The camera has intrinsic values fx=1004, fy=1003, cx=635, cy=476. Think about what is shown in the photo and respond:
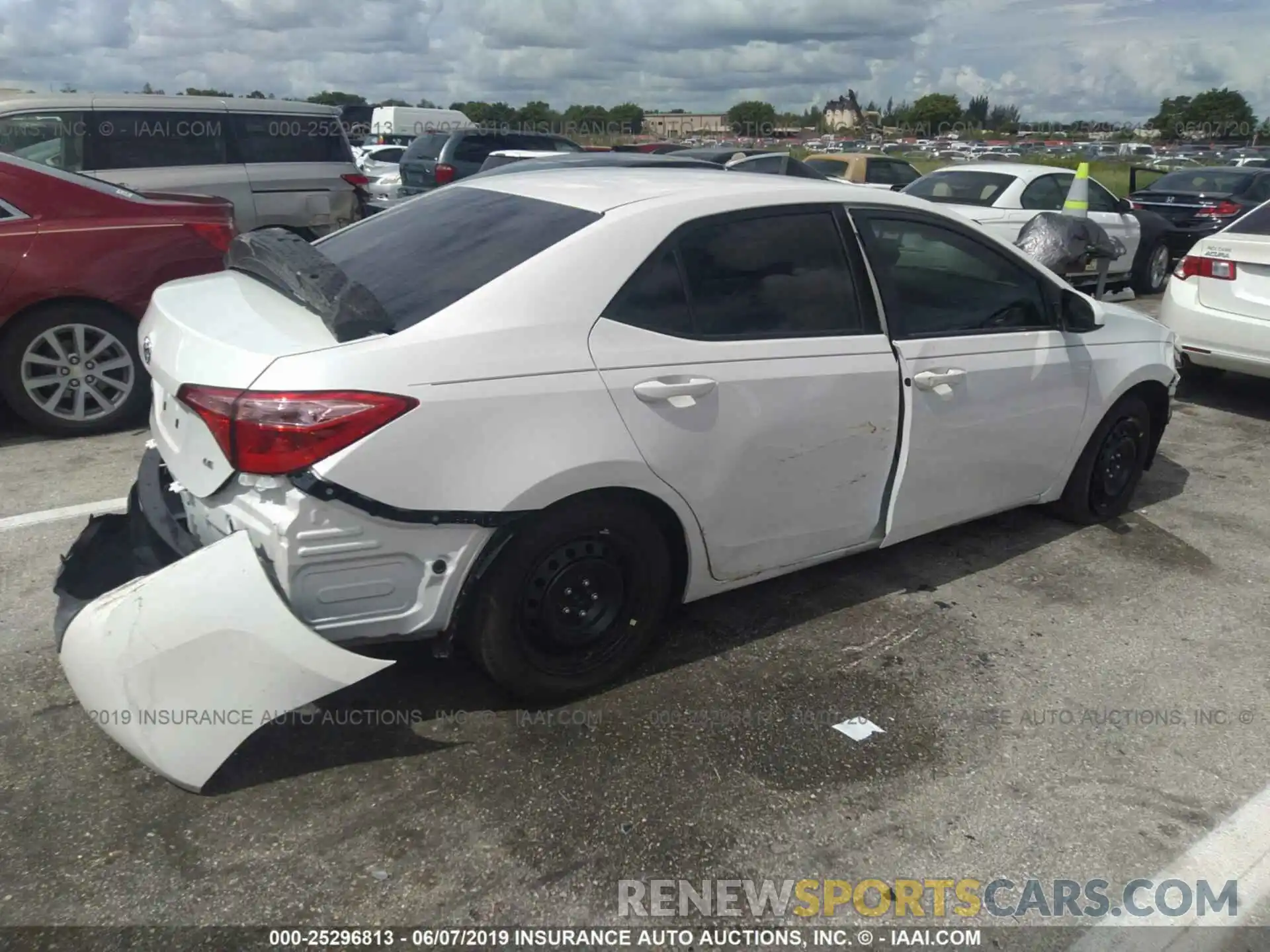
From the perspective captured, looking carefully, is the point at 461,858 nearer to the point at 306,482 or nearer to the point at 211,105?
the point at 306,482

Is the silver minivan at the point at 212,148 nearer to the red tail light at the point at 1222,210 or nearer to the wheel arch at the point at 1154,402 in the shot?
the wheel arch at the point at 1154,402

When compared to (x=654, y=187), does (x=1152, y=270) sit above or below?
below

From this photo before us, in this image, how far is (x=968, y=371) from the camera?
3.86 m

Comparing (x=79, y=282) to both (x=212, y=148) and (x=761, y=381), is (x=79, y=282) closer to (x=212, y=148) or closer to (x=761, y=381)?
(x=212, y=148)

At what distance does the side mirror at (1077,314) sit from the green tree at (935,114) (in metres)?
81.5

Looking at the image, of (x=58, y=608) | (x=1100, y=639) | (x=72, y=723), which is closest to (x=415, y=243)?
(x=58, y=608)

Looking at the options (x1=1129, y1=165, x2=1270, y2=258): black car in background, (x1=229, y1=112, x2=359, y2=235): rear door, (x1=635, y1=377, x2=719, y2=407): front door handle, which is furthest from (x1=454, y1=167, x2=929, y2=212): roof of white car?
(x1=1129, y1=165, x2=1270, y2=258): black car in background

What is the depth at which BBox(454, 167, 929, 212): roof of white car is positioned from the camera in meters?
3.37

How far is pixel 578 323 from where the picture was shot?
2.98 meters

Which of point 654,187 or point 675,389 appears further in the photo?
point 654,187

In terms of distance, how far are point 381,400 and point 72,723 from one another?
4.88 ft

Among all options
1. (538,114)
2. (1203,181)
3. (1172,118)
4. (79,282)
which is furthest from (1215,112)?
(79,282)

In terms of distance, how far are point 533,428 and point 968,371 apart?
6.20 ft

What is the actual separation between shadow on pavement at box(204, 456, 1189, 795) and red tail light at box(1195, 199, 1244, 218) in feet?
30.6
